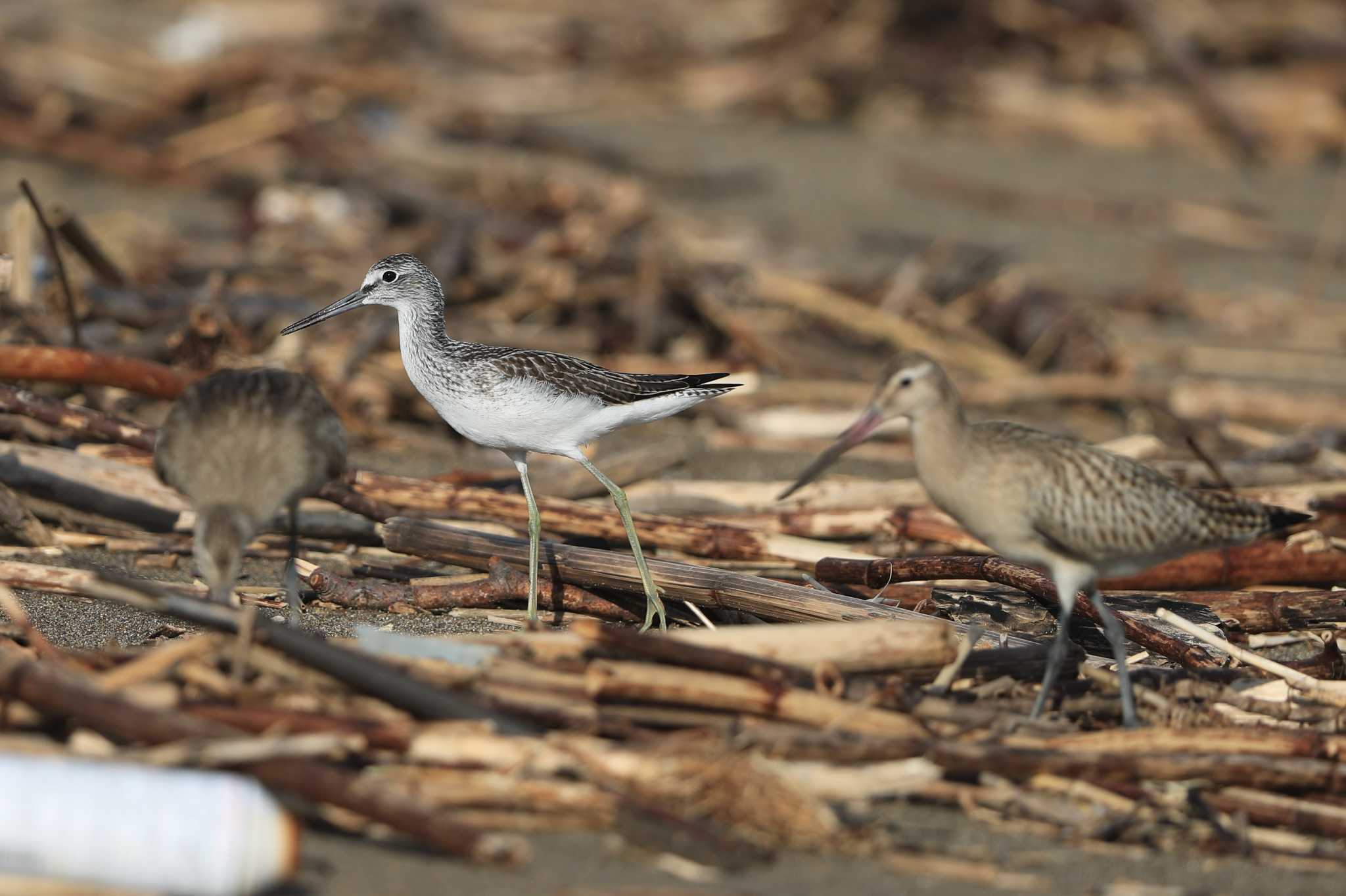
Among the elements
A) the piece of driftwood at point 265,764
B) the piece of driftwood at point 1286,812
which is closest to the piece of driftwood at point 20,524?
the piece of driftwood at point 265,764

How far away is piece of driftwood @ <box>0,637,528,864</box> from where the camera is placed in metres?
3.67

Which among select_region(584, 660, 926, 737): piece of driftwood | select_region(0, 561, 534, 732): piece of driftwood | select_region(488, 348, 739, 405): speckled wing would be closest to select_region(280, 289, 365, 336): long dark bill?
select_region(488, 348, 739, 405): speckled wing

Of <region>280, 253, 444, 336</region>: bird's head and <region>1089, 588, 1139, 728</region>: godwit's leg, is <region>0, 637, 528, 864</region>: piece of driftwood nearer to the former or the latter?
<region>1089, 588, 1139, 728</region>: godwit's leg

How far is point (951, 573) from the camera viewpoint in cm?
595

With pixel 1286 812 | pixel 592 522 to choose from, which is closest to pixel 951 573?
pixel 592 522

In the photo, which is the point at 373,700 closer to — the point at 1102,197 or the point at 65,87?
the point at 65,87

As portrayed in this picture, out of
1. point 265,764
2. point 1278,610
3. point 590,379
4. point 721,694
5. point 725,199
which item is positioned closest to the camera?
point 265,764

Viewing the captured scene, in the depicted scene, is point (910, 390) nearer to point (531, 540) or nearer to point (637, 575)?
point (637, 575)

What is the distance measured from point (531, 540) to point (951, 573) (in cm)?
166

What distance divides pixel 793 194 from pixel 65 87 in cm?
715

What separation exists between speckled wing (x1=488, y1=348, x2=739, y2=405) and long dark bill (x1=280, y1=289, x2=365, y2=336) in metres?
0.80

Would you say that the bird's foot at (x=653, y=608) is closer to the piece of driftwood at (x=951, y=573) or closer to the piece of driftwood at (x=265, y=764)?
the piece of driftwood at (x=951, y=573)

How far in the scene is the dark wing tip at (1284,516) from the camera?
5.04m

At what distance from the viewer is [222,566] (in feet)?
15.6
